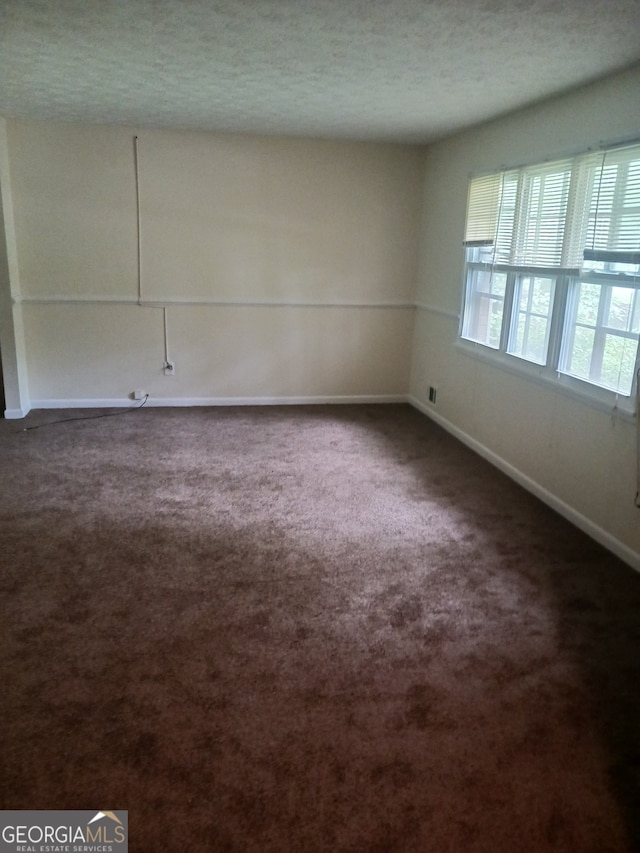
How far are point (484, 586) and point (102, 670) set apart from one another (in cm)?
167

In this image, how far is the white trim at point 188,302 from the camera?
5242mm

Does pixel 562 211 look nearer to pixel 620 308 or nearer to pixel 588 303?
pixel 588 303

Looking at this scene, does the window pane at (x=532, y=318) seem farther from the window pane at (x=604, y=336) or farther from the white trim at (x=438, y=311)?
the white trim at (x=438, y=311)

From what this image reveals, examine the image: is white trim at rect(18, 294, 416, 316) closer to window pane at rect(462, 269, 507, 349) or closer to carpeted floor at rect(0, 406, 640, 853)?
window pane at rect(462, 269, 507, 349)

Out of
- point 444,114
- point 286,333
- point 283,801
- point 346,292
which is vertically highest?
point 444,114

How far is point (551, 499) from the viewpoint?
3.74m

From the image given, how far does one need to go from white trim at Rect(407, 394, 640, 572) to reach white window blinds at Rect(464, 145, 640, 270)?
1.33m

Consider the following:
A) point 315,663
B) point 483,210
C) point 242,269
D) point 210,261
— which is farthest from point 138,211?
point 315,663

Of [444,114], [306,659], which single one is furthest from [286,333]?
[306,659]

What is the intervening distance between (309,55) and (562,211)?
1.66 m

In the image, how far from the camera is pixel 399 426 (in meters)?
5.34

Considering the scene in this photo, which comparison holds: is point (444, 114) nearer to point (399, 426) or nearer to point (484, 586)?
point (399, 426)

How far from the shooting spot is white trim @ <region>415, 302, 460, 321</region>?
5.05m

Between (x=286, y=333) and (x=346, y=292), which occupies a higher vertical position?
(x=346, y=292)
